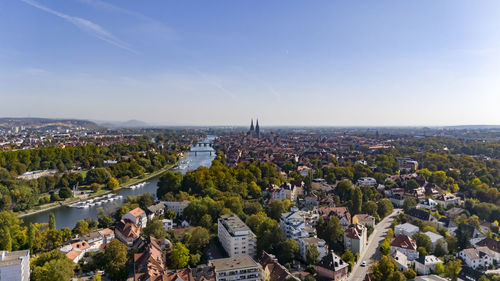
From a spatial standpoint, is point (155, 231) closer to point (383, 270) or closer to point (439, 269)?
point (383, 270)

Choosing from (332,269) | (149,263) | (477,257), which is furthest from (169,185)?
(477,257)

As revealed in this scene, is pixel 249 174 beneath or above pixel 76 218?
above

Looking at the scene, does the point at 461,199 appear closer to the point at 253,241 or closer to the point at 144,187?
the point at 253,241

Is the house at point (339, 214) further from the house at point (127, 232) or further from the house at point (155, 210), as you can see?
the house at point (127, 232)

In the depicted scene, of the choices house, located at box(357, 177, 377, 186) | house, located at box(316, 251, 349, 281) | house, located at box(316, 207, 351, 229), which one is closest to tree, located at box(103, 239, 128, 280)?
house, located at box(316, 251, 349, 281)

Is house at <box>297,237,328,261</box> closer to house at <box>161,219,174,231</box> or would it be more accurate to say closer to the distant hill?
house at <box>161,219,174,231</box>

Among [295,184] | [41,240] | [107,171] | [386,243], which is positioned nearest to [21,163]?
[107,171]
